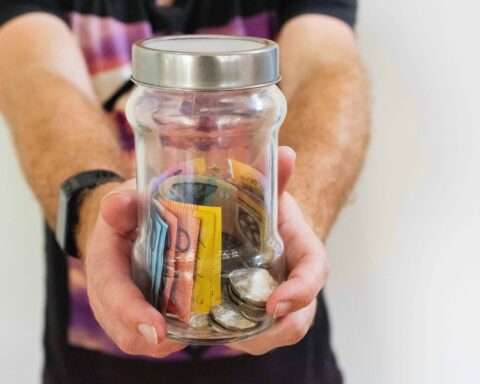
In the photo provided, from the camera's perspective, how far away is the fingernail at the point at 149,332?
1.40ft

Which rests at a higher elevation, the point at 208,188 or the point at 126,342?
the point at 208,188

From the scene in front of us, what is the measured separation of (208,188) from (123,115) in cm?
46

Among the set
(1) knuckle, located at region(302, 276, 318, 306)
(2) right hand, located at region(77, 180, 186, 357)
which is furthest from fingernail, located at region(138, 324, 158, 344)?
(1) knuckle, located at region(302, 276, 318, 306)

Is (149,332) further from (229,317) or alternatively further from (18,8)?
(18,8)

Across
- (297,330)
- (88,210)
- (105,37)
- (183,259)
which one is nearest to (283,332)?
(297,330)

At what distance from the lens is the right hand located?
43 cm

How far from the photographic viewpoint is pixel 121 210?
48 cm

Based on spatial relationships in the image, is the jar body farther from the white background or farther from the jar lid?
the white background

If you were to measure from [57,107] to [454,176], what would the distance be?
597 mm

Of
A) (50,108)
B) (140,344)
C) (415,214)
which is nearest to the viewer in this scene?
(140,344)

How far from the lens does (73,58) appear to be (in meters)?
0.85

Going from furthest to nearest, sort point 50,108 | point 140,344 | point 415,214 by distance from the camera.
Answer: point 415,214
point 50,108
point 140,344

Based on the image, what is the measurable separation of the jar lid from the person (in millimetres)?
335

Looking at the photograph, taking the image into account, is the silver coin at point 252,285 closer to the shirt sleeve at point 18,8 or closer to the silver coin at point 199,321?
the silver coin at point 199,321
